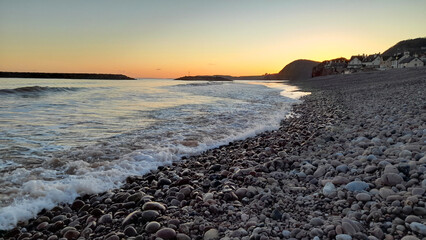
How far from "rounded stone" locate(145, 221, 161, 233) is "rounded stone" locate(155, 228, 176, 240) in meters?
0.11

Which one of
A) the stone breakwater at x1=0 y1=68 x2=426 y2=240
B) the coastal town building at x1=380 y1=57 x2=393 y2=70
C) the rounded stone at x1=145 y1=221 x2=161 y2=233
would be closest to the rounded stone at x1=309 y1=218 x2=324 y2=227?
the stone breakwater at x1=0 y1=68 x2=426 y2=240

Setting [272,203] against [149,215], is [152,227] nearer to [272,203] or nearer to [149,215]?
[149,215]

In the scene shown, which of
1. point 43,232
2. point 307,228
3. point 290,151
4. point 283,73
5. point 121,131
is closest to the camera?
point 307,228

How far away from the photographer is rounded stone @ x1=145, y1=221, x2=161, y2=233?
2.52 m

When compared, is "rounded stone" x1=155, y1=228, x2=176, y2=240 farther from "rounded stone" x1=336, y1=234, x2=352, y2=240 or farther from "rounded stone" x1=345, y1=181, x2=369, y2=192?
"rounded stone" x1=345, y1=181, x2=369, y2=192

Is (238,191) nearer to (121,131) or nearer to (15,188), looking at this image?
(15,188)

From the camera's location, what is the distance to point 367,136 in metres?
5.40

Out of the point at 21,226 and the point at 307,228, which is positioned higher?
the point at 307,228

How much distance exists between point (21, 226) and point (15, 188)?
1049 millimetres

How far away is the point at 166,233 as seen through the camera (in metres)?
2.41

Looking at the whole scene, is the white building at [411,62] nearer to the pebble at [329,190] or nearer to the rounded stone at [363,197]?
the pebble at [329,190]

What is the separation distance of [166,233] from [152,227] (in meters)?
0.21

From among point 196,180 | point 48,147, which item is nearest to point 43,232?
point 196,180

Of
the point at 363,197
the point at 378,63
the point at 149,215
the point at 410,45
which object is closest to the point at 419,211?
the point at 363,197
